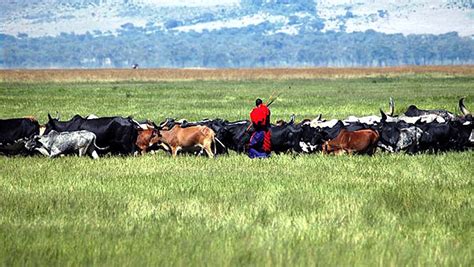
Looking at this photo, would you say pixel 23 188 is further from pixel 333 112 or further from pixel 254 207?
pixel 333 112

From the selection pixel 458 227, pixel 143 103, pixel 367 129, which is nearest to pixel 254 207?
pixel 458 227

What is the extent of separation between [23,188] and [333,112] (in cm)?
2327

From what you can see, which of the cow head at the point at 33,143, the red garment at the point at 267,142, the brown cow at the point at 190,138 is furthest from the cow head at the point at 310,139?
the cow head at the point at 33,143

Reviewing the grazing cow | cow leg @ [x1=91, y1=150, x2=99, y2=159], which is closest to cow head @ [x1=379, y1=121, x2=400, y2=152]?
the grazing cow

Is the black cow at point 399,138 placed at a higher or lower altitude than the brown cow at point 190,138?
lower

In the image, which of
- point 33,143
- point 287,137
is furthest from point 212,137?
point 33,143

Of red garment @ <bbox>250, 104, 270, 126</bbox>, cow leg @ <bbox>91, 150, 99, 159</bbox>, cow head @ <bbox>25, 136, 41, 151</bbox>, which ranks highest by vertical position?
red garment @ <bbox>250, 104, 270, 126</bbox>

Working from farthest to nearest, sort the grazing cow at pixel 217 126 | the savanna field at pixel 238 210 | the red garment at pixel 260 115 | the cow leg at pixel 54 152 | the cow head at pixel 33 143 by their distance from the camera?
the grazing cow at pixel 217 126 < the cow head at pixel 33 143 < the cow leg at pixel 54 152 < the red garment at pixel 260 115 < the savanna field at pixel 238 210

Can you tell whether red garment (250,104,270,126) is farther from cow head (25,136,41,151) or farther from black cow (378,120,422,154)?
cow head (25,136,41,151)

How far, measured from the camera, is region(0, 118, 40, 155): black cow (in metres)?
19.5

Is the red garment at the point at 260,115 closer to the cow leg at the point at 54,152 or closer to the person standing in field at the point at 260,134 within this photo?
the person standing in field at the point at 260,134

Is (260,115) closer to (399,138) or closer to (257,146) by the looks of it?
(257,146)

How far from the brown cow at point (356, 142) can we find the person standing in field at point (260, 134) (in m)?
1.63

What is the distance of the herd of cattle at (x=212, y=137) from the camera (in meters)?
19.4
